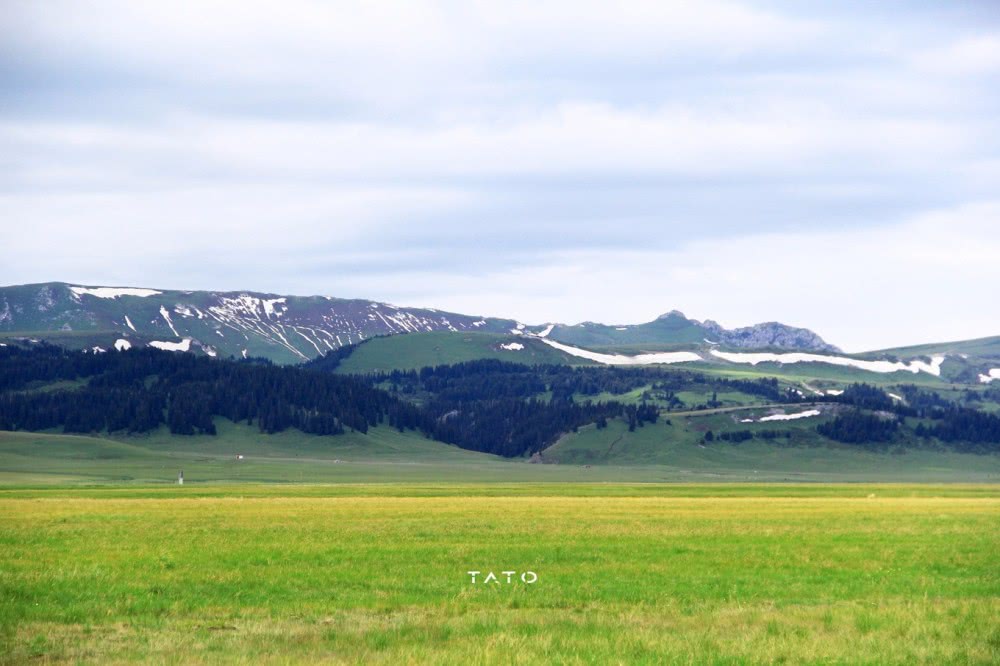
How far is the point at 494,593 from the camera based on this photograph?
94.5 ft

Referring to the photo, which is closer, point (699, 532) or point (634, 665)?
point (634, 665)

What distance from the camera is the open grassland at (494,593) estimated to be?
71.3ft

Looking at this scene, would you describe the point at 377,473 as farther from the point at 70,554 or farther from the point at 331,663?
the point at 331,663

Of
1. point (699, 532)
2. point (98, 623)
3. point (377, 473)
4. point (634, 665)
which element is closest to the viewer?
point (634, 665)

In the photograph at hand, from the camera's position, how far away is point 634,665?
20.0 meters

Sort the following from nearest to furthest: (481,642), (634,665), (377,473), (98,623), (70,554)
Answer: (634,665), (481,642), (98,623), (70,554), (377,473)

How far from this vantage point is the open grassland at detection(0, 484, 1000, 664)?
2173 cm

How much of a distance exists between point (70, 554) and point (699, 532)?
25290 millimetres

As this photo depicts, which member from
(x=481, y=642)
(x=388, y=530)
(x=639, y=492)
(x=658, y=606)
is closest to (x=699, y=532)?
(x=388, y=530)

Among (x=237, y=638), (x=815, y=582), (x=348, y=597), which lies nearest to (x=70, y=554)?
(x=348, y=597)

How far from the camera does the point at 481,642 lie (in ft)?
72.7

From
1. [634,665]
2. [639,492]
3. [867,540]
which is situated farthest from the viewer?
[639,492]

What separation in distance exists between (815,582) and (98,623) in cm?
1884

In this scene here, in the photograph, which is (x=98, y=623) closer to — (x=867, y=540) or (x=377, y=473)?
(x=867, y=540)
